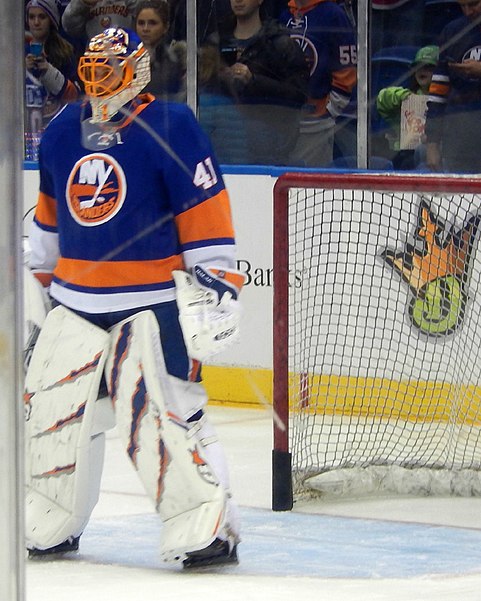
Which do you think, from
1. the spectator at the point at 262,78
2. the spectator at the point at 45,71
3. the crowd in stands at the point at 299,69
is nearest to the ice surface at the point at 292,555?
the crowd in stands at the point at 299,69

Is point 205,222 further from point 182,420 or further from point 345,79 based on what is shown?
point 345,79

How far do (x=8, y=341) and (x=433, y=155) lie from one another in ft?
16.7

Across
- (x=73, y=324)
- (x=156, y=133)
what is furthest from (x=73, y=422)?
(x=156, y=133)

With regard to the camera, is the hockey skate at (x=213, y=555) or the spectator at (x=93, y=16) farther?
the spectator at (x=93, y=16)

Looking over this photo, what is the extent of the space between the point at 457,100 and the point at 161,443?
3.33 m

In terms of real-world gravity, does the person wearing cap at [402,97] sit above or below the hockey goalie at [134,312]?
above

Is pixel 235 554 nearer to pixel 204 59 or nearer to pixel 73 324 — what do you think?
pixel 73 324

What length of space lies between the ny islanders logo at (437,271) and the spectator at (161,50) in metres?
1.91

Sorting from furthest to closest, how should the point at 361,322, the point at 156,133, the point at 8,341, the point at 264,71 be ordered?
the point at 264,71, the point at 361,322, the point at 156,133, the point at 8,341

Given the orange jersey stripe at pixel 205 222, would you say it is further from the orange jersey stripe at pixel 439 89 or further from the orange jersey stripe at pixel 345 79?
the orange jersey stripe at pixel 345 79

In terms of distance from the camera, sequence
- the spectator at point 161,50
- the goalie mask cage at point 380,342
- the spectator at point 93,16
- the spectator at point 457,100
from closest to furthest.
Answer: the goalie mask cage at point 380,342, the spectator at point 457,100, the spectator at point 93,16, the spectator at point 161,50

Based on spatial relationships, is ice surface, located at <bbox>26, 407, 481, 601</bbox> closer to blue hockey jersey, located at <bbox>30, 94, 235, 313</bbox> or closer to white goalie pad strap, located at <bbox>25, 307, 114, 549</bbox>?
white goalie pad strap, located at <bbox>25, 307, 114, 549</bbox>

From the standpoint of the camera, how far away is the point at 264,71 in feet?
24.1

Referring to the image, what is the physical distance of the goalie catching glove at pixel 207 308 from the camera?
387 centimetres
